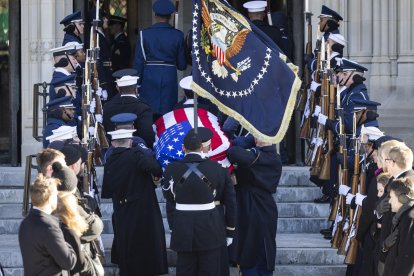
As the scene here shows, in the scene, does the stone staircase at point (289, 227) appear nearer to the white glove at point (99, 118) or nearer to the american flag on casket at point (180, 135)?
the white glove at point (99, 118)

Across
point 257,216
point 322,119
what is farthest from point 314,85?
point 257,216

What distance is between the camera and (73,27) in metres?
17.4

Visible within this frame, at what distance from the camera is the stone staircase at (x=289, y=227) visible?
50.5ft

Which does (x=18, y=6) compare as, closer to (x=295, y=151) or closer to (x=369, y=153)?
(x=295, y=151)

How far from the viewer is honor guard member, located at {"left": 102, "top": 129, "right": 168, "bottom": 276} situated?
583 inches

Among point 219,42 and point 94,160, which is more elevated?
point 219,42

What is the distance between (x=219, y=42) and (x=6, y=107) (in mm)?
5715

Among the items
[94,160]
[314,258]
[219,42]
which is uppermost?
[219,42]

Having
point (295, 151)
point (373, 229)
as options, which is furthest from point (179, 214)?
point (295, 151)

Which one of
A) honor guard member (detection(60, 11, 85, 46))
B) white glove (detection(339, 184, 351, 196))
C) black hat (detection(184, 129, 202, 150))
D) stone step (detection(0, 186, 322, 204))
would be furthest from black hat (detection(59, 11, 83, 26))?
white glove (detection(339, 184, 351, 196))

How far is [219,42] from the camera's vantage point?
48.0 feet

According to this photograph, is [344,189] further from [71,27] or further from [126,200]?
[71,27]

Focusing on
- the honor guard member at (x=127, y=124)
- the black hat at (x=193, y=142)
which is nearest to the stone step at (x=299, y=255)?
the honor guard member at (x=127, y=124)

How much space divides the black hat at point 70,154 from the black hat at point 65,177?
930mm
